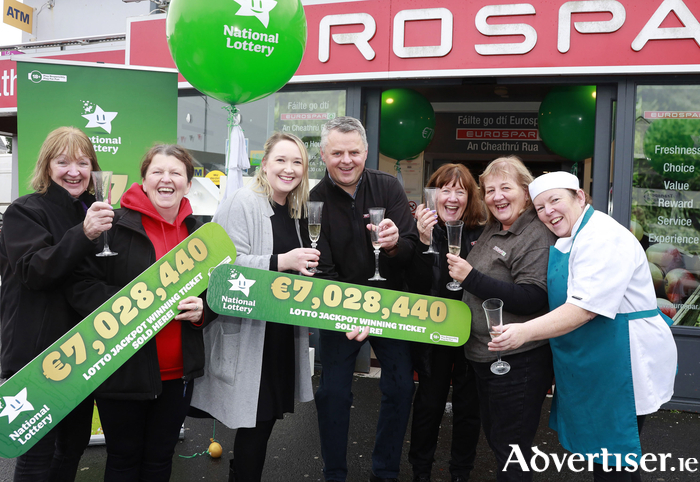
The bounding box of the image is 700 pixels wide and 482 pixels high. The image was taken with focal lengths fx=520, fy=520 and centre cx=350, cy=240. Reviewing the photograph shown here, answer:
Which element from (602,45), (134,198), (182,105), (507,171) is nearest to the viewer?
(134,198)

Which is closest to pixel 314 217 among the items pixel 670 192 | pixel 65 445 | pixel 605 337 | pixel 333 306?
pixel 333 306

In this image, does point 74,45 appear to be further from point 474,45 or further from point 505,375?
point 505,375

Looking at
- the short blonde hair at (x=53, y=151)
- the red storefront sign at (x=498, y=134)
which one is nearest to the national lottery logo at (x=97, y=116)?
the short blonde hair at (x=53, y=151)

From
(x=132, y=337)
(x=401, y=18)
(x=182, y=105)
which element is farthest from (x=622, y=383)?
(x=182, y=105)

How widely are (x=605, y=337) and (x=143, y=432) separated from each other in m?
1.84

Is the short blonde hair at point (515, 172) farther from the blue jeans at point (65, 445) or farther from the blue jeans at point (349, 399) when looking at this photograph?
the blue jeans at point (65, 445)

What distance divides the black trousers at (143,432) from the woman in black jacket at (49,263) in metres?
0.24

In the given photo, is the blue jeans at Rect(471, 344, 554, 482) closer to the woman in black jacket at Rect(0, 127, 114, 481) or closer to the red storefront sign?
the woman in black jacket at Rect(0, 127, 114, 481)

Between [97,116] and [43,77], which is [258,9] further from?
[43,77]

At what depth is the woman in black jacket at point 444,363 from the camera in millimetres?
2615

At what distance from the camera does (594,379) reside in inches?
76.7

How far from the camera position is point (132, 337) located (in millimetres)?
1982

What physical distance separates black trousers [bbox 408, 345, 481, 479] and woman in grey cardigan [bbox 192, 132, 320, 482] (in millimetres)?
712

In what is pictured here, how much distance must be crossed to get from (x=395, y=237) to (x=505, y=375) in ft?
2.46
